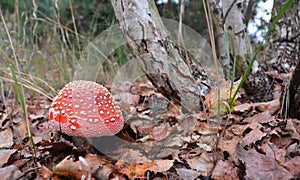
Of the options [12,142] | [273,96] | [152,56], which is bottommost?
[12,142]

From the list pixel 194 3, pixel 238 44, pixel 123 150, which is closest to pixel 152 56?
pixel 123 150

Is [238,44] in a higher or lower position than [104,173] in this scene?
higher

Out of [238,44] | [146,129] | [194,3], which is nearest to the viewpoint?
[146,129]

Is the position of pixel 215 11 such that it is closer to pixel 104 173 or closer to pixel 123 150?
pixel 123 150

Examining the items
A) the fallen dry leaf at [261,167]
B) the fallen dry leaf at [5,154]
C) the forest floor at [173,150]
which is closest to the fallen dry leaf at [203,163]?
the forest floor at [173,150]

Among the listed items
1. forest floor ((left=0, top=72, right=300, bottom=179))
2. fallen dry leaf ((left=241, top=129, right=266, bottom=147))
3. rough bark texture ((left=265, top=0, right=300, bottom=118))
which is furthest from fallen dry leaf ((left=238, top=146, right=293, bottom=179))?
rough bark texture ((left=265, top=0, right=300, bottom=118))

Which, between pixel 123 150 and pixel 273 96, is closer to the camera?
pixel 123 150

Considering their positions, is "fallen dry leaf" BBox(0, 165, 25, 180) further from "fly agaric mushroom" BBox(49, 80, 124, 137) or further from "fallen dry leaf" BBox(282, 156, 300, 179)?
"fallen dry leaf" BBox(282, 156, 300, 179)

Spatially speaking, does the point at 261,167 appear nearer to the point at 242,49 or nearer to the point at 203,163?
the point at 203,163

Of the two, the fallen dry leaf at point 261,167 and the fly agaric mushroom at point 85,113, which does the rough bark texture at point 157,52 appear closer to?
the fly agaric mushroom at point 85,113
